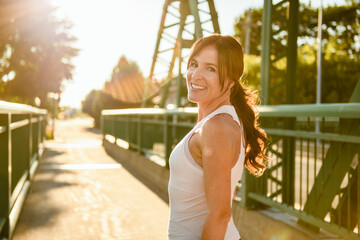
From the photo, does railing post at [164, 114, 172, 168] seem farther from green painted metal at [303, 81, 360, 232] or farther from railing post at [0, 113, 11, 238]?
green painted metal at [303, 81, 360, 232]

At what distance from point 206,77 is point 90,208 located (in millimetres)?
4701

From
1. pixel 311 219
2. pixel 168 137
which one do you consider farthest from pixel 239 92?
pixel 168 137

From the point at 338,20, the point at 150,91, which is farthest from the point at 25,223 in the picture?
the point at 338,20

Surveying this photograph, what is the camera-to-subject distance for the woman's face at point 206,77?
1.72 metres

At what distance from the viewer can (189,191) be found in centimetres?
165

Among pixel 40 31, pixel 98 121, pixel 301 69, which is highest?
pixel 40 31

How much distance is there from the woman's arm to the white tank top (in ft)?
0.22

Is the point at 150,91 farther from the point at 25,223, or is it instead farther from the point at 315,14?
the point at 315,14

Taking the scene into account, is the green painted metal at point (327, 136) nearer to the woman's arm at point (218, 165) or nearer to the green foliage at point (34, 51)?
the woman's arm at point (218, 165)

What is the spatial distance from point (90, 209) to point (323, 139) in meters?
3.76

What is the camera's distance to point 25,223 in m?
5.09

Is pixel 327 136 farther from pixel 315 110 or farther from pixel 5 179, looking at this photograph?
pixel 5 179

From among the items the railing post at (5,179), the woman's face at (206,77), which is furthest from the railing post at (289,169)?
the railing post at (5,179)

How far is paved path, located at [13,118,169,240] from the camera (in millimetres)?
4773
